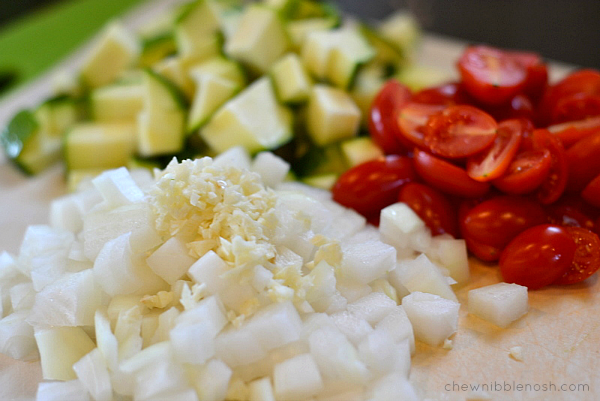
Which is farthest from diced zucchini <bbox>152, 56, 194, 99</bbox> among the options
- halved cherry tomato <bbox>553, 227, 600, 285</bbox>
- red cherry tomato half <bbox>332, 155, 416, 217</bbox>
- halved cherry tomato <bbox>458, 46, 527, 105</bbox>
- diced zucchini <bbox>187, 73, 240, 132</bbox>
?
halved cherry tomato <bbox>553, 227, 600, 285</bbox>

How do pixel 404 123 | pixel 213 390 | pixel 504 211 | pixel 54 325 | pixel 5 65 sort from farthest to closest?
pixel 5 65 < pixel 404 123 < pixel 504 211 < pixel 54 325 < pixel 213 390

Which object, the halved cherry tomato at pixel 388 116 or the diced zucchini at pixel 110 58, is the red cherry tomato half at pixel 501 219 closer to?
the halved cherry tomato at pixel 388 116

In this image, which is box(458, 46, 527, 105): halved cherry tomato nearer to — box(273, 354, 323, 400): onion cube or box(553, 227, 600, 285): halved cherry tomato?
box(553, 227, 600, 285): halved cherry tomato

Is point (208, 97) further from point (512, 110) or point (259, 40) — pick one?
point (512, 110)

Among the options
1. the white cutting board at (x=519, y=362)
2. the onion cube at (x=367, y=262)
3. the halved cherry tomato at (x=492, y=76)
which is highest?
the halved cherry tomato at (x=492, y=76)

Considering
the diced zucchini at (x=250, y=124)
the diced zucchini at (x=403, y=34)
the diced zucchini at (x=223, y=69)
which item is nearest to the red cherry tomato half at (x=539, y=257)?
the diced zucchini at (x=250, y=124)

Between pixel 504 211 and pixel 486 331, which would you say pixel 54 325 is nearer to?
pixel 486 331

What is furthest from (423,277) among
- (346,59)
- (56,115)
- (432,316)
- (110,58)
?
(110,58)

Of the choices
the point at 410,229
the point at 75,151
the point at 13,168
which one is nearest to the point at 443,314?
the point at 410,229
